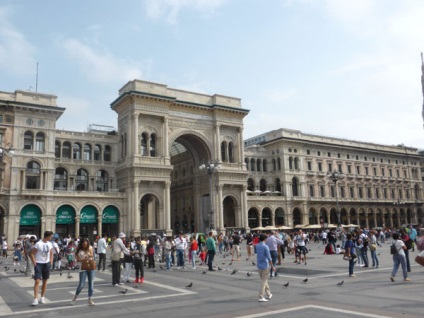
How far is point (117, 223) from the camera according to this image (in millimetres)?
50938

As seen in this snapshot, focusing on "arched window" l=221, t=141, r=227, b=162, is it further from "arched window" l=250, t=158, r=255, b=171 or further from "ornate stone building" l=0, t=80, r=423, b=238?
"arched window" l=250, t=158, r=255, b=171

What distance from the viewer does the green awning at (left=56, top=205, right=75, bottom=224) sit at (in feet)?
156

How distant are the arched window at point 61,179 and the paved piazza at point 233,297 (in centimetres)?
3943

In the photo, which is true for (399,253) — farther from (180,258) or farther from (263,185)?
(263,185)

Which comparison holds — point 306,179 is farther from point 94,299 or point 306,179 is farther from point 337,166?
point 94,299

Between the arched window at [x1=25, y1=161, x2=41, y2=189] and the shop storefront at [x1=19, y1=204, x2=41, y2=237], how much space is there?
2605mm

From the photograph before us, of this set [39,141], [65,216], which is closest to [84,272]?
[65,216]

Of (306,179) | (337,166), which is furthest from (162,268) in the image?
(337,166)

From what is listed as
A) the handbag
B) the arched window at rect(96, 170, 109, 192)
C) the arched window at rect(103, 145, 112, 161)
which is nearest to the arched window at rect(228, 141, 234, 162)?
the arched window at rect(103, 145, 112, 161)

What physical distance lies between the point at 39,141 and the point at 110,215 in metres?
12.0

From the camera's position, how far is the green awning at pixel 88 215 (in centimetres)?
4891

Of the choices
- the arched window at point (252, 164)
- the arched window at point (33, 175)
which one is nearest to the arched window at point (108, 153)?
the arched window at point (33, 175)

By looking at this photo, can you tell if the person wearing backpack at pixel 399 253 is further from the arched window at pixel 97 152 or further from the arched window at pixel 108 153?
the arched window at pixel 108 153

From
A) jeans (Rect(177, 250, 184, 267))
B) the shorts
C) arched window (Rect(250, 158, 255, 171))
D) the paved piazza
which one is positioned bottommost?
the paved piazza
